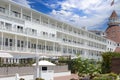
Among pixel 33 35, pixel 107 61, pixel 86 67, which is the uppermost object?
pixel 33 35

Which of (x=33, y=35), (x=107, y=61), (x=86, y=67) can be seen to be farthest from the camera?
(x=33, y=35)

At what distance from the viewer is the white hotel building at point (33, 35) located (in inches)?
1884

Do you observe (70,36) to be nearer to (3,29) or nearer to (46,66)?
(3,29)

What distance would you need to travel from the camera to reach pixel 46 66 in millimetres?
31375

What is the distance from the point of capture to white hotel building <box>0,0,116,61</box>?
4784 centimetres

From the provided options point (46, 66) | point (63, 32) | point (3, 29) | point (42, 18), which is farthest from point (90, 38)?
point (46, 66)

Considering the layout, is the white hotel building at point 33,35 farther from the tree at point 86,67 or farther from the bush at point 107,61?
the bush at point 107,61

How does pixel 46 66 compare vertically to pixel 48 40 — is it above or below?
below

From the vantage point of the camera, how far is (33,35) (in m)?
54.8

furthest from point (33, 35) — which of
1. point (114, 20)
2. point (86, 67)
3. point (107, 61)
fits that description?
point (114, 20)

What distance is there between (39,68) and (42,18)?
34846 mm

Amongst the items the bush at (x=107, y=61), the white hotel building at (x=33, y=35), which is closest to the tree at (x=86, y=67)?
the bush at (x=107, y=61)

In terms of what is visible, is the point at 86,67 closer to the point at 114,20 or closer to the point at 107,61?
the point at 107,61

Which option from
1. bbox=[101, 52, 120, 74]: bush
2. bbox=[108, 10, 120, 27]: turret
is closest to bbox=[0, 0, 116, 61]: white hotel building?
bbox=[101, 52, 120, 74]: bush
